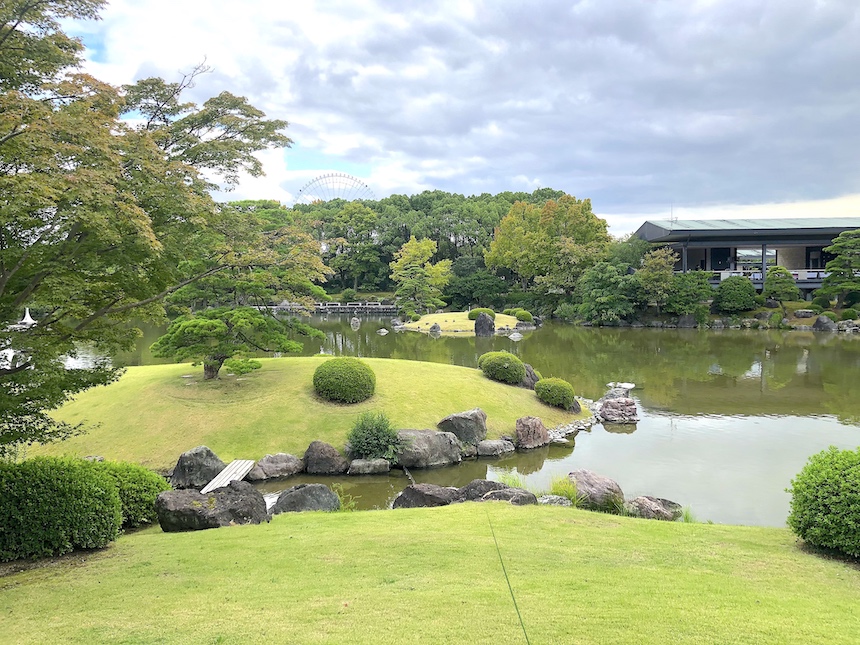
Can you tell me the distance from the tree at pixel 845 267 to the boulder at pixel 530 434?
2973 cm

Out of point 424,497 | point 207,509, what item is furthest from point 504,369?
point 207,509

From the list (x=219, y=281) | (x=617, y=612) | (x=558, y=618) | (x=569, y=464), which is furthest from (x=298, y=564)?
(x=219, y=281)

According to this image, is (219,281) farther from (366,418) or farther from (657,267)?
(657,267)

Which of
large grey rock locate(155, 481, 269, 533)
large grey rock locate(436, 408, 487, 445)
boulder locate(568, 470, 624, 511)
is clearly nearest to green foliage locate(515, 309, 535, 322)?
large grey rock locate(436, 408, 487, 445)

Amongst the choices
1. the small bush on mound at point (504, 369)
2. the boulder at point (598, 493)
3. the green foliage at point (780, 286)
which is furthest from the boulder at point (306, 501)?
the green foliage at point (780, 286)

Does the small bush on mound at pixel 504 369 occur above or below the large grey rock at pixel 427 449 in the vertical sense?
above

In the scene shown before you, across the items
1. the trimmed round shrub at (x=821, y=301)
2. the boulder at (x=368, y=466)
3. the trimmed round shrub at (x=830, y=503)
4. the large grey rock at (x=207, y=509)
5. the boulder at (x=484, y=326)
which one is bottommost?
the boulder at (x=368, y=466)

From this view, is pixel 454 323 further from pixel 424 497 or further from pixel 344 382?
pixel 424 497

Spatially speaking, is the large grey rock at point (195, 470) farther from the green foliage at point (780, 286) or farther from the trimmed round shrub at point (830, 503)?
the green foliage at point (780, 286)

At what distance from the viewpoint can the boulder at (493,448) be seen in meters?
11.2

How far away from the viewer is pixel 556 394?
13617 millimetres

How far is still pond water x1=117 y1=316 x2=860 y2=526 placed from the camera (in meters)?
9.27

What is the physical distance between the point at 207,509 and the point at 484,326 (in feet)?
85.0

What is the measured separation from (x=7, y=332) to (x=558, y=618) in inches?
196
